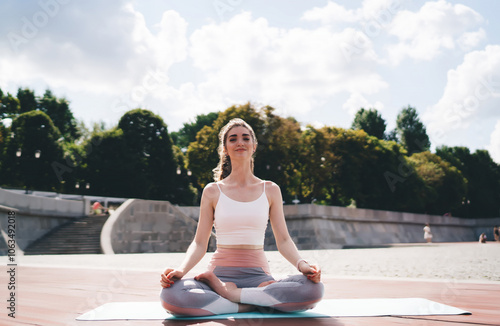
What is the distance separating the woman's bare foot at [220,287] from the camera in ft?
11.0

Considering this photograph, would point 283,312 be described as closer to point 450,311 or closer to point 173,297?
point 173,297

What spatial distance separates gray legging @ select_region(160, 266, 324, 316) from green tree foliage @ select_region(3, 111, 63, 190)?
3860 cm

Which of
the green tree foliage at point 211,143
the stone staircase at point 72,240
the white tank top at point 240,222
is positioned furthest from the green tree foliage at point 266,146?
the white tank top at point 240,222

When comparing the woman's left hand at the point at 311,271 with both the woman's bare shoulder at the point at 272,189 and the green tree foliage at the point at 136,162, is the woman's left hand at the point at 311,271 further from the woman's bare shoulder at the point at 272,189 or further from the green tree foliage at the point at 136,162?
the green tree foliage at the point at 136,162

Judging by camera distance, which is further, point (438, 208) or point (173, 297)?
point (438, 208)

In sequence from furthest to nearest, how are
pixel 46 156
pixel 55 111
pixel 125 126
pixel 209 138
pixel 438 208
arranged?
1. pixel 438 208
2. pixel 55 111
3. pixel 125 126
4. pixel 46 156
5. pixel 209 138

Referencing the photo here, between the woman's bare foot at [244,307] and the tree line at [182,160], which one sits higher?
the tree line at [182,160]

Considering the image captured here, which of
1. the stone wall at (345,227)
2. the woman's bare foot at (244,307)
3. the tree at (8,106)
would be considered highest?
the tree at (8,106)

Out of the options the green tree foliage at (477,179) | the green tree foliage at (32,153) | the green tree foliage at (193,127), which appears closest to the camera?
the green tree foliage at (32,153)

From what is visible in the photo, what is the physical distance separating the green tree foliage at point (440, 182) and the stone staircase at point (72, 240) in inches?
1600

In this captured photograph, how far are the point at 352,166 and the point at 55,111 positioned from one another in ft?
113

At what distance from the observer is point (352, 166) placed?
37.3 m

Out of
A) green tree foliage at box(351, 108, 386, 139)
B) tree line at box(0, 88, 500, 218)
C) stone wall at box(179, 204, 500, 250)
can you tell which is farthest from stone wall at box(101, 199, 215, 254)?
green tree foliage at box(351, 108, 386, 139)

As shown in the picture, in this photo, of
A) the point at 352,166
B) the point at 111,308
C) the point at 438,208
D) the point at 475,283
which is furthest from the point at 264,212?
the point at 438,208
